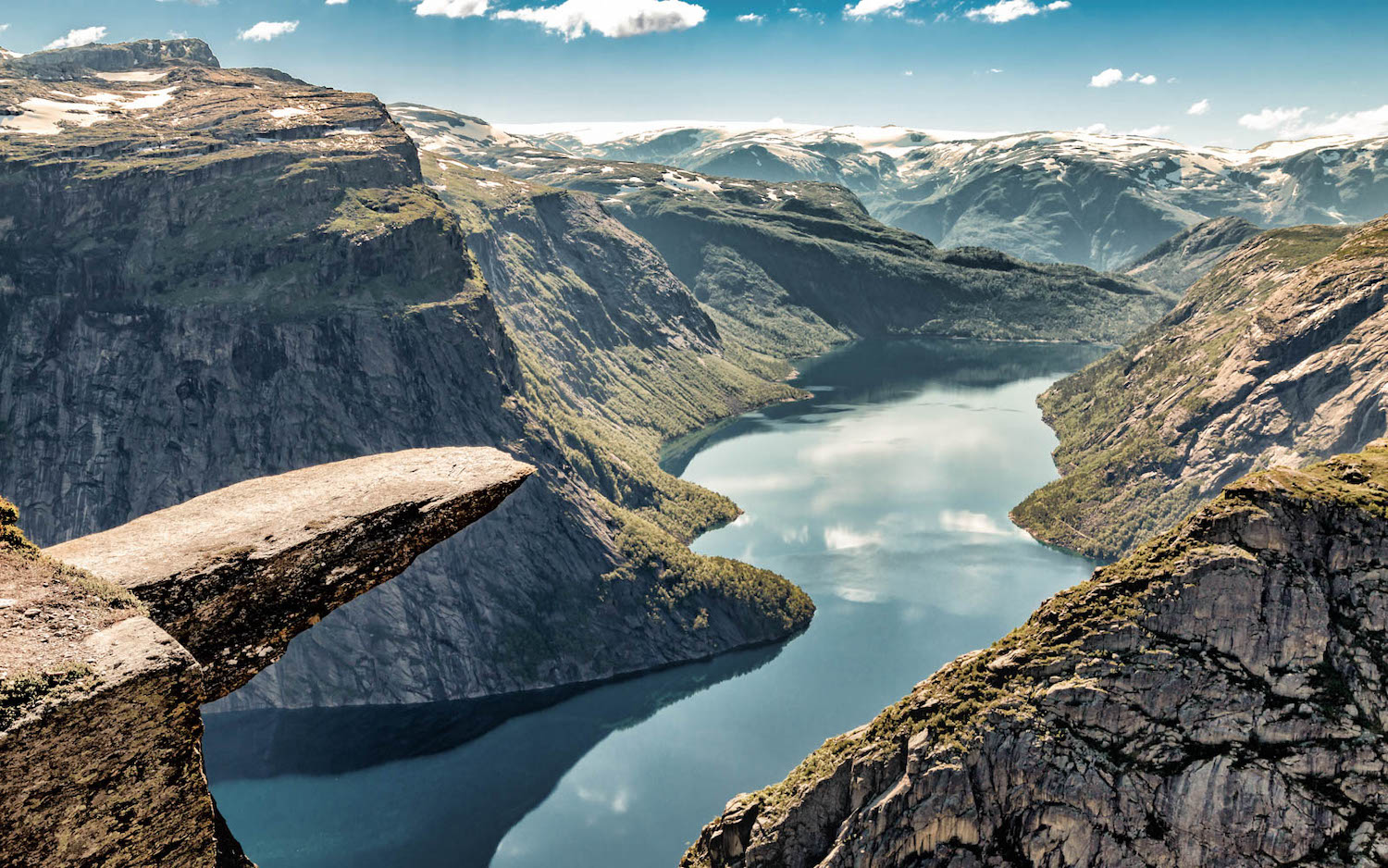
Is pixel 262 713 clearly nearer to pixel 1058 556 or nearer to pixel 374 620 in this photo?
pixel 374 620

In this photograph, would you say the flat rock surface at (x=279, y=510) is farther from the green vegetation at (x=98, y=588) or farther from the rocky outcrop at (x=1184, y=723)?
the rocky outcrop at (x=1184, y=723)

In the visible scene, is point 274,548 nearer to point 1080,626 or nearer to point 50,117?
point 1080,626

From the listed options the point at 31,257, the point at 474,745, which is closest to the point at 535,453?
the point at 474,745

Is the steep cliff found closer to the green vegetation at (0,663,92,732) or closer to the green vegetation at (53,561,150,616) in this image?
the green vegetation at (53,561,150,616)

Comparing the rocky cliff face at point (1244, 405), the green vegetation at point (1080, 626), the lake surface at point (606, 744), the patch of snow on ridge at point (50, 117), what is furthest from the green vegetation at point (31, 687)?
the patch of snow on ridge at point (50, 117)

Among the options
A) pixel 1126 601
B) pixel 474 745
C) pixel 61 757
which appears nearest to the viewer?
pixel 61 757

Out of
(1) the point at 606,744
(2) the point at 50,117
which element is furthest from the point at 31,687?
(2) the point at 50,117
